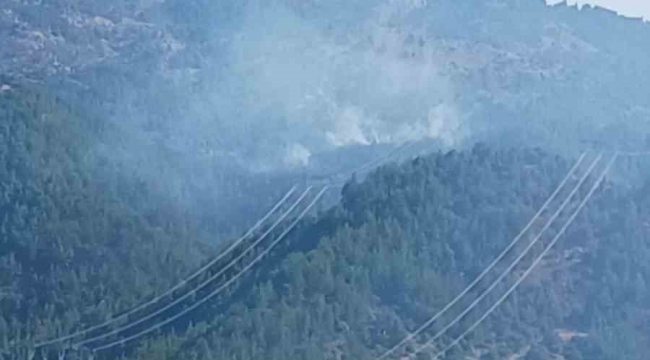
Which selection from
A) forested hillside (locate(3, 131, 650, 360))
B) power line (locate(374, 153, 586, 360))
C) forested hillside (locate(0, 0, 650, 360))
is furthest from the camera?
forested hillside (locate(0, 0, 650, 360))

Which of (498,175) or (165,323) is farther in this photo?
(498,175)

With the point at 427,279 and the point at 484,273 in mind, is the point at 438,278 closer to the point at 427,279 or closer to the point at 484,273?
the point at 427,279

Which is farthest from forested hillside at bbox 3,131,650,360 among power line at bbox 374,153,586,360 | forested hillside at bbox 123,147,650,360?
power line at bbox 374,153,586,360

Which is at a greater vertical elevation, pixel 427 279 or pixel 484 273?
pixel 427 279

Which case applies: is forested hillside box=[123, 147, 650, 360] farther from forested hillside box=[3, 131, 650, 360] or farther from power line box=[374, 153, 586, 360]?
power line box=[374, 153, 586, 360]

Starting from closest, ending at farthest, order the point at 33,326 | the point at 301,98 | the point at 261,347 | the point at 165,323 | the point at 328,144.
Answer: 1. the point at 261,347
2. the point at 165,323
3. the point at 33,326
4. the point at 328,144
5. the point at 301,98

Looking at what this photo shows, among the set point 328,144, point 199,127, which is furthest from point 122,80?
point 328,144

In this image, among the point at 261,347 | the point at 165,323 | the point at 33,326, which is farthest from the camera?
the point at 33,326

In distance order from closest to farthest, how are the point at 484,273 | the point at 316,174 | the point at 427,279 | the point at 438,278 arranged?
the point at 427,279
the point at 438,278
the point at 484,273
the point at 316,174

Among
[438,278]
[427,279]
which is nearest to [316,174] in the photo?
[438,278]

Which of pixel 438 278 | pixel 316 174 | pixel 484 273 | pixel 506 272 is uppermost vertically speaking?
pixel 316 174

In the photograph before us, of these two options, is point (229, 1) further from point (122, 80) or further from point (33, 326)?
point (33, 326)
